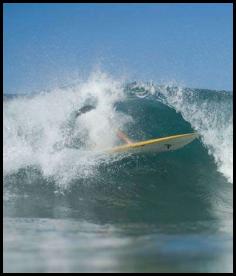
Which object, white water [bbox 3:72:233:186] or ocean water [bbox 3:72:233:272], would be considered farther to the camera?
white water [bbox 3:72:233:186]

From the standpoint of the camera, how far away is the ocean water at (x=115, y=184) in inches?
258

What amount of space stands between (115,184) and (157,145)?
2.00 metres

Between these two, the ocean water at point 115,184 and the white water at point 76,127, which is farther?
the white water at point 76,127

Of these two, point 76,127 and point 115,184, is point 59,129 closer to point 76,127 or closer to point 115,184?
point 76,127

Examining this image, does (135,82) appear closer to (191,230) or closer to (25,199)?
(25,199)

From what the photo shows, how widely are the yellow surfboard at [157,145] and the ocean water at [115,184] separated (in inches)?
7.5

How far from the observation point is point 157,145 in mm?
11945

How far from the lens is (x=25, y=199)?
9430 mm

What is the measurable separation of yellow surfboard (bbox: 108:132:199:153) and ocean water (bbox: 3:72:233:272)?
19 cm

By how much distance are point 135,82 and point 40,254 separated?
11238 mm

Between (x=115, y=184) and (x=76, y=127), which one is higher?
(x=76, y=127)

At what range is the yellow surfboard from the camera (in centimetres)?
1171

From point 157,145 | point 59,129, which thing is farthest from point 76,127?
point 157,145

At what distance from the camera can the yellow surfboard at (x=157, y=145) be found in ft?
38.4
